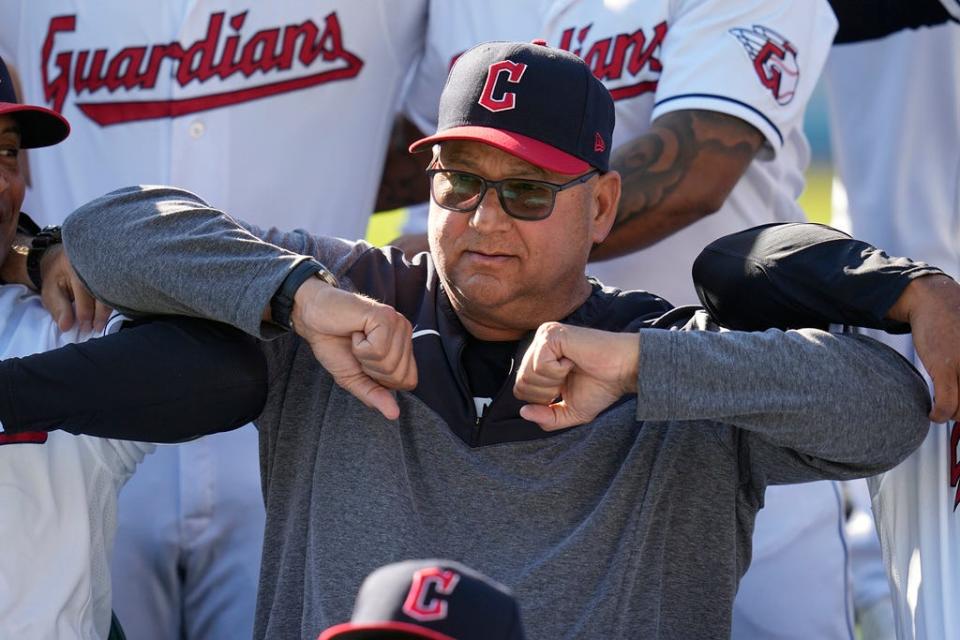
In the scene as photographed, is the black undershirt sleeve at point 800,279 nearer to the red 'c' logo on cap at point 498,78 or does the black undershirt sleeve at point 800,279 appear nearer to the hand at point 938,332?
the hand at point 938,332

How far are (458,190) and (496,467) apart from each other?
0.43 meters

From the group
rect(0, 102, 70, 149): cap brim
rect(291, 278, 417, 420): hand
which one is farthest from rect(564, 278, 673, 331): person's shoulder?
rect(0, 102, 70, 149): cap brim

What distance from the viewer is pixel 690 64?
9.21ft

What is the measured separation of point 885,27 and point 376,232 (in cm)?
555

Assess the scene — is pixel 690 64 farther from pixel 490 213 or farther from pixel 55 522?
pixel 55 522

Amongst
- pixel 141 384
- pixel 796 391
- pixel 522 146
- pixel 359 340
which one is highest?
pixel 522 146

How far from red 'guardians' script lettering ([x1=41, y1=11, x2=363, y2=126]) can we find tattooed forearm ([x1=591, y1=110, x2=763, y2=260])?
81cm

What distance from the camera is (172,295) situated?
6.96 ft

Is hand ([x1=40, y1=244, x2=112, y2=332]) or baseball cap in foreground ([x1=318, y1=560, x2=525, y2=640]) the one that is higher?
baseball cap in foreground ([x1=318, y1=560, x2=525, y2=640])

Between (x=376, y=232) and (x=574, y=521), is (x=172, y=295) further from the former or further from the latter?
(x=376, y=232)

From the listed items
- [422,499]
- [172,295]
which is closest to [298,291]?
[172,295]

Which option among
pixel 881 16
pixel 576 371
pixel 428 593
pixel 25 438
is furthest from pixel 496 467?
pixel 881 16

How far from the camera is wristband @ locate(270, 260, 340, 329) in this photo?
2.10 m

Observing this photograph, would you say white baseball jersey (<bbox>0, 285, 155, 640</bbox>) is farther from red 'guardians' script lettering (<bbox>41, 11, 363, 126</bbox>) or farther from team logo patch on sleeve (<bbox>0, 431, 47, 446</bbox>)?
red 'guardians' script lettering (<bbox>41, 11, 363, 126</bbox>)
